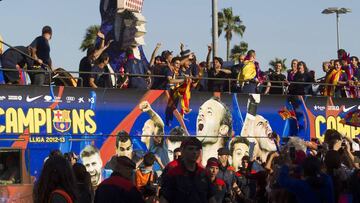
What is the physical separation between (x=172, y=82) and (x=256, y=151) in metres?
2.86

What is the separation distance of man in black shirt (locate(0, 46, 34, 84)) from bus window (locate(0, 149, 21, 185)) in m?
1.69

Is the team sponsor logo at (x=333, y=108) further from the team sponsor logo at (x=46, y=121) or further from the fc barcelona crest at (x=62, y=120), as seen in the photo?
the fc barcelona crest at (x=62, y=120)

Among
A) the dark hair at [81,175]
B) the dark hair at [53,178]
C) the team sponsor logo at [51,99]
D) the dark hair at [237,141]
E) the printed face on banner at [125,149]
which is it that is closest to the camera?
the dark hair at [53,178]

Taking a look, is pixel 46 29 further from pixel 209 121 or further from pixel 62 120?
pixel 209 121

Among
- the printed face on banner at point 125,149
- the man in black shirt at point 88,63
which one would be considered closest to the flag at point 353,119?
the printed face on banner at point 125,149

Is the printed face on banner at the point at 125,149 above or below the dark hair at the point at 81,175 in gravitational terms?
below

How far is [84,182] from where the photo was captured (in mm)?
10852

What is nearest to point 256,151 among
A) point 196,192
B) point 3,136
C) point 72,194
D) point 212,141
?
point 212,141

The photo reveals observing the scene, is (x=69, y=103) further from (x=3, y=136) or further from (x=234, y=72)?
(x=234, y=72)

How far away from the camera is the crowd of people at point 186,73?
19.6m

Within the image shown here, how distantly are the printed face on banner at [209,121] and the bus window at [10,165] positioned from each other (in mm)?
5417

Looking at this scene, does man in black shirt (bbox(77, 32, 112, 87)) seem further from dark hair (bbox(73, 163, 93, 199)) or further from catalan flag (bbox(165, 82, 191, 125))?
dark hair (bbox(73, 163, 93, 199))

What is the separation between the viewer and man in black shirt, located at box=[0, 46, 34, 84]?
19062 mm

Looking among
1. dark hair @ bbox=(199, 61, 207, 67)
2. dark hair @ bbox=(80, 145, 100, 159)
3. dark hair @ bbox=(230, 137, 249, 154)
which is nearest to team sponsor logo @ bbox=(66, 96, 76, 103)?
dark hair @ bbox=(80, 145, 100, 159)
